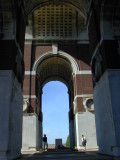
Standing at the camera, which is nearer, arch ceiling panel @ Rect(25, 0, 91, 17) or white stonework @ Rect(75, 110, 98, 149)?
arch ceiling panel @ Rect(25, 0, 91, 17)

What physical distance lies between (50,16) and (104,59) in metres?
15.6

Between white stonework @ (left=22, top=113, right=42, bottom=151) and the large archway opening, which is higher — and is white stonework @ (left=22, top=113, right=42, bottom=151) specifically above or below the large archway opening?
below

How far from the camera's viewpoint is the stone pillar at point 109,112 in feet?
33.9

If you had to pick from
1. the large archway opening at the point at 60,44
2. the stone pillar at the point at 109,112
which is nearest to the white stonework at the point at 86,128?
the large archway opening at the point at 60,44

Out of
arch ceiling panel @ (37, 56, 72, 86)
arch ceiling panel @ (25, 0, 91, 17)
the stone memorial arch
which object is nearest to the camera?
the stone memorial arch

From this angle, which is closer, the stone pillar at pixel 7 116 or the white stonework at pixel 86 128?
the stone pillar at pixel 7 116

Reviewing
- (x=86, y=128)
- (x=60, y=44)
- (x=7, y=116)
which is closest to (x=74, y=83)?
(x=60, y=44)

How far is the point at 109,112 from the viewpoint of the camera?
1103 cm

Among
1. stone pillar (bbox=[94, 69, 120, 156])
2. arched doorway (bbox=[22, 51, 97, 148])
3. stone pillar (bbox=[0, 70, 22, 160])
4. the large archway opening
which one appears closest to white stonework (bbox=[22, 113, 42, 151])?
the large archway opening

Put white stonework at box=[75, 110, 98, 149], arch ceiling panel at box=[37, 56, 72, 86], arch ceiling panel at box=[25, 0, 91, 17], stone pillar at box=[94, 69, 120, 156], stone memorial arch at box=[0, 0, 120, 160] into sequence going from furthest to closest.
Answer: arch ceiling panel at box=[37, 56, 72, 86], white stonework at box=[75, 110, 98, 149], arch ceiling panel at box=[25, 0, 91, 17], stone memorial arch at box=[0, 0, 120, 160], stone pillar at box=[94, 69, 120, 156]

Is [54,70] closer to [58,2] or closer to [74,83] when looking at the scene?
[74,83]

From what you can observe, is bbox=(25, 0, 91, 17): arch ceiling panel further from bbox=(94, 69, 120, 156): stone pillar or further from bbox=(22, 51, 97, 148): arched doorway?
bbox=(22, 51, 97, 148): arched doorway

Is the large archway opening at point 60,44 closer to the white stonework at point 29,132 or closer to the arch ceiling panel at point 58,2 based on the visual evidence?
the white stonework at point 29,132

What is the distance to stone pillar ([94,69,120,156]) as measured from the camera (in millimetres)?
10344
